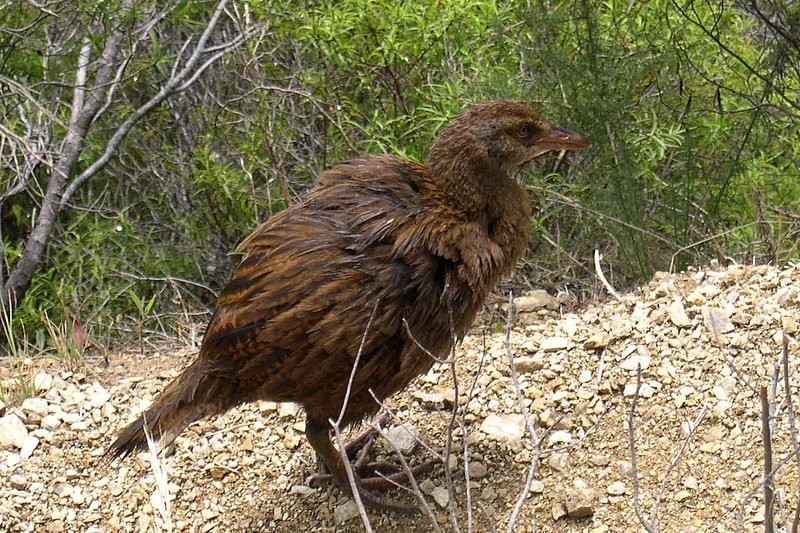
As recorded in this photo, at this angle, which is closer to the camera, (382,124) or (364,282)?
(364,282)

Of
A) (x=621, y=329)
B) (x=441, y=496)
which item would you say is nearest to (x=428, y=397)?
(x=441, y=496)

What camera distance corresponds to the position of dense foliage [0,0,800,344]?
5.00 m

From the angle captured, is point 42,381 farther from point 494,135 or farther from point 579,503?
point 579,503

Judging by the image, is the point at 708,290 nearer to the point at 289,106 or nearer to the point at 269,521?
the point at 269,521

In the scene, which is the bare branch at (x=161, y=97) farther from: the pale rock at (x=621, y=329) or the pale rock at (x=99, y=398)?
the pale rock at (x=621, y=329)

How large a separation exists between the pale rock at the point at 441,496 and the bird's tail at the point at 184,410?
809 mm

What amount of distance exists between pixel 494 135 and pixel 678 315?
1.13m

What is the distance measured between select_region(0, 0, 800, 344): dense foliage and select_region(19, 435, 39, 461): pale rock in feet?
3.51

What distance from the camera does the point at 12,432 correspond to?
416 centimetres

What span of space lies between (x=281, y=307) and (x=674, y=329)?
1.65 m

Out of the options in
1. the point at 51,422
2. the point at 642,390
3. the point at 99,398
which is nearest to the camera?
the point at 642,390

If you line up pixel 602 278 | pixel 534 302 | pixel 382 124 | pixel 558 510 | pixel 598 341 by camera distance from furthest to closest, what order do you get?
1. pixel 382 124
2. pixel 534 302
3. pixel 602 278
4. pixel 598 341
5. pixel 558 510

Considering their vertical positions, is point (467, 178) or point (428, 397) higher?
point (467, 178)

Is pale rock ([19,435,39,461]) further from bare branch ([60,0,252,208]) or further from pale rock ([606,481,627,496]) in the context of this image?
pale rock ([606,481,627,496])
